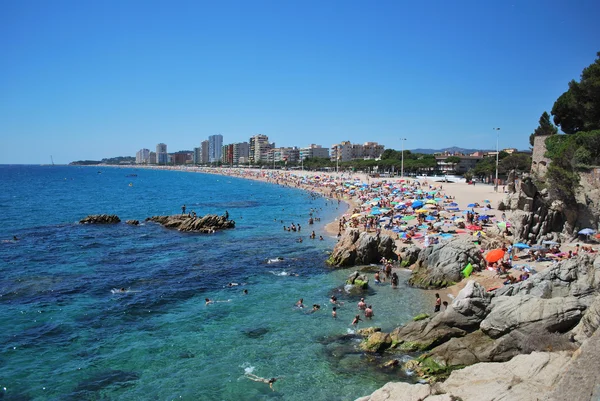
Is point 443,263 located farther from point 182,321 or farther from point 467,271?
point 182,321

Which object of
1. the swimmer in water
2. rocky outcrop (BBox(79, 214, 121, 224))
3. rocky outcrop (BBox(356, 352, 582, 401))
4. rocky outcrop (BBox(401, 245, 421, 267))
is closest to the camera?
rocky outcrop (BBox(356, 352, 582, 401))

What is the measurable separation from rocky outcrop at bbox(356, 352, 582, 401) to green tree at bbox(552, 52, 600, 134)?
30886mm

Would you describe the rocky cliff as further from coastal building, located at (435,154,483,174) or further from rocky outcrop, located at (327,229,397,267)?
coastal building, located at (435,154,483,174)

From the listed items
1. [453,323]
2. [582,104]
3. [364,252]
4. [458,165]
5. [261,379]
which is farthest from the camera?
[458,165]

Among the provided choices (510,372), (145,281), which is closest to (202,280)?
(145,281)

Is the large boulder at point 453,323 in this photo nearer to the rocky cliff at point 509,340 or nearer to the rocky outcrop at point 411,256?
the rocky cliff at point 509,340

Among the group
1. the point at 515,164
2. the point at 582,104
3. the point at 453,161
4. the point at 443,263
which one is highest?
the point at 582,104

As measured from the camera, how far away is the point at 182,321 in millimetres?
18203

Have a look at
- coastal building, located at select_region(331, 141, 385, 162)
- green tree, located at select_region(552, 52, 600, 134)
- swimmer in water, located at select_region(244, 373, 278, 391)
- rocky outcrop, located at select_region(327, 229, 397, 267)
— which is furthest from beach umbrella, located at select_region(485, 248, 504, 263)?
coastal building, located at select_region(331, 141, 385, 162)

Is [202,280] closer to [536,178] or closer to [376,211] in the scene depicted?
[376,211]

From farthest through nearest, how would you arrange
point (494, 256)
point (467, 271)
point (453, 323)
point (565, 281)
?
point (494, 256), point (467, 271), point (565, 281), point (453, 323)

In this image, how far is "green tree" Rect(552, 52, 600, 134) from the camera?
34156mm

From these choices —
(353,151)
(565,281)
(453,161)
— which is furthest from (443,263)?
(353,151)

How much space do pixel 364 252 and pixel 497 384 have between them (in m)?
17.5
